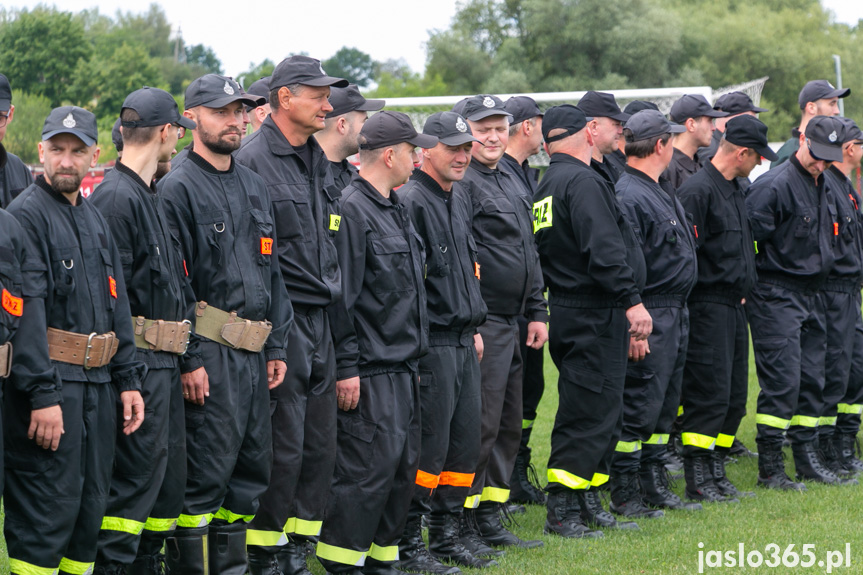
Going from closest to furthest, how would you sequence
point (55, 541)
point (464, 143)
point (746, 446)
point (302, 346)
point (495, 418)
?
point (55, 541) → point (302, 346) → point (464, 143) → point (495, 418) → point (746, 446)

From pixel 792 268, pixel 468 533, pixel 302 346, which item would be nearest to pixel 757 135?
pixel 792 268

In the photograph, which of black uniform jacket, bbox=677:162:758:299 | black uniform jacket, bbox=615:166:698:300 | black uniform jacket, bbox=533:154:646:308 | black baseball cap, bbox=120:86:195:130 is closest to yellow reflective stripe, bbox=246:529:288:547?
black baseball cap, bbox=120:86:195:130

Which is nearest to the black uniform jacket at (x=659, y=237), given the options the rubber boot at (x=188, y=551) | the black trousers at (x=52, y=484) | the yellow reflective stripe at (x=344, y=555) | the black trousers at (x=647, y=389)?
the black trousers at (x=647, y=389)

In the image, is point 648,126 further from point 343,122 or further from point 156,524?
point 156,524

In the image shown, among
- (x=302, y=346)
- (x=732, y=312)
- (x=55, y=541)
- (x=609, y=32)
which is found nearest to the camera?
(x=55, y=541)

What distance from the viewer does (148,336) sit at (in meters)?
5.02

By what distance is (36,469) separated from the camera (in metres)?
4.59

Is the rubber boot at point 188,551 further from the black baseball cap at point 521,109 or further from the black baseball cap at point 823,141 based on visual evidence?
the black baseball cap at point 823,141

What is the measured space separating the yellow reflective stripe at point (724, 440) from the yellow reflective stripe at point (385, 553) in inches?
136

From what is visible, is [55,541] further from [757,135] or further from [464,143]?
[757,135]

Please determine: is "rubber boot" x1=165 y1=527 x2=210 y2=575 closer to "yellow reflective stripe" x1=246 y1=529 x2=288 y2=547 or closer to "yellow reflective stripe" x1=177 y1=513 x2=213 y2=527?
"yellow reflective stripe" x1=177 y1=513 x2=213 y2=527

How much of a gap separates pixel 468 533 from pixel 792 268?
373 cm

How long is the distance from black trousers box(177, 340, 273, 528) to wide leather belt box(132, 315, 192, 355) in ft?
0.71

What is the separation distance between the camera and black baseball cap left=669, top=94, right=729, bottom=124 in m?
9.38
